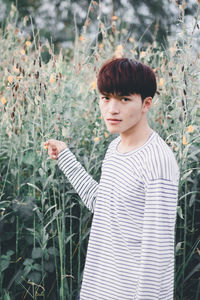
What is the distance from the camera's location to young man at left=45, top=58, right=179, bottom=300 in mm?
1206

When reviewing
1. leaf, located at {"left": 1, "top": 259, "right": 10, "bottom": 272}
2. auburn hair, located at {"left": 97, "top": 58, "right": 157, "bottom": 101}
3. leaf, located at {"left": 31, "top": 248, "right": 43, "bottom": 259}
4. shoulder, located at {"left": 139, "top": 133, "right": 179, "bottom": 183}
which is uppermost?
auburn hair, located at {"left": 97, "top": 58, "right": 157, "bottom": 101}

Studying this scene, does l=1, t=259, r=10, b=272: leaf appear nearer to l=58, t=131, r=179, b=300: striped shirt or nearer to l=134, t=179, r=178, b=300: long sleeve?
l=58, t=131, r=179, b=300: striped shirt

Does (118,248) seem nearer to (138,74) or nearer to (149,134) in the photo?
(149,134)

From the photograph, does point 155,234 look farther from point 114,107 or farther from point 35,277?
point 35,277

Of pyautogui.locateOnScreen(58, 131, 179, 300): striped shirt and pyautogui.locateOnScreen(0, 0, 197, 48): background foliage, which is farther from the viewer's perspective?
pyautogui.locateOnScreen(0, 0, 197, 48): background foliage

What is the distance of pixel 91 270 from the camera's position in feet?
4.85

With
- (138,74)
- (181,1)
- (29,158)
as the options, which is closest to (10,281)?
(29,158)

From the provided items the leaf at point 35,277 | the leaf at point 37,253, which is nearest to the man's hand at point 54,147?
the leaf at point 37,253

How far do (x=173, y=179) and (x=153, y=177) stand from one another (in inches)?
2.7

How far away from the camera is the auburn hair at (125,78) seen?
4.25 feet

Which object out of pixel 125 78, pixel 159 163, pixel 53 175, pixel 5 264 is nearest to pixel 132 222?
pixel 159 163

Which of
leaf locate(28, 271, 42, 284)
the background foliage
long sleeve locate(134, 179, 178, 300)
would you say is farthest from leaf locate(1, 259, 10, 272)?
the background foliage

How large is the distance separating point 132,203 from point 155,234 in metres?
0.16

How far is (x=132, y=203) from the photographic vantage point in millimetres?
1326
